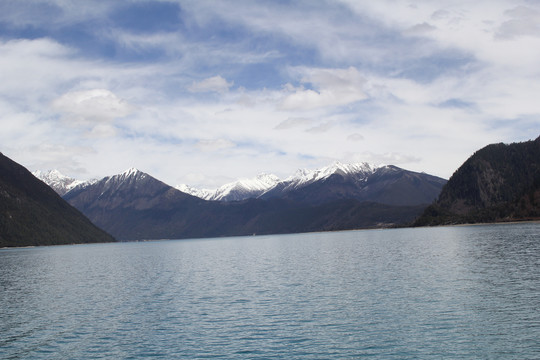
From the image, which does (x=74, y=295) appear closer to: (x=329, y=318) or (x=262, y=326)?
(x=262, y=326)

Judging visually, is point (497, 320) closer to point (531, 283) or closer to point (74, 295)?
point (531, 283)

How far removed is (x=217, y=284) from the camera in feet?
271

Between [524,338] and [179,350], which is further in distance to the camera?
[179,350]

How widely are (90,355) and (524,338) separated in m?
37.3

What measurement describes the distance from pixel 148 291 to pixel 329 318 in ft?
129

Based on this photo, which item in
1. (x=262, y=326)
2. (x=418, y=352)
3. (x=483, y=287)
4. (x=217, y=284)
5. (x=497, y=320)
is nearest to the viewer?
(x=418, y=352)

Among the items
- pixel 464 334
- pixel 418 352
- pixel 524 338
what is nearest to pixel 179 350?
pixel 418 352

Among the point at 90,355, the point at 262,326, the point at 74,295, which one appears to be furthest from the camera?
the point at 74,295

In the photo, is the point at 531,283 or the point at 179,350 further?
the point at 531,283

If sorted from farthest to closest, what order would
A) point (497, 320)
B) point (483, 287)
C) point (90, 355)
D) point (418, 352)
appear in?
point (483, 287) → point (497, 320) → point (90, 355) → point (418, 352)

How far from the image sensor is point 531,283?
204ft

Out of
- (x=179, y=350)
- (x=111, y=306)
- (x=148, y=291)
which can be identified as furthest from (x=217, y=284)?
(x=179, y=350)

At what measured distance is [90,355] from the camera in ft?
133

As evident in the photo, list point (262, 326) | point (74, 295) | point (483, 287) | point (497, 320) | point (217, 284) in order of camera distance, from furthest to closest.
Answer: point (217, 284) → point (74, 295) → point (483, 287) → point (262, 326) → point (497, 320)
